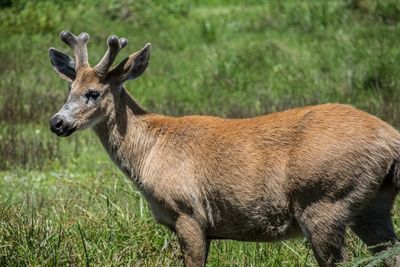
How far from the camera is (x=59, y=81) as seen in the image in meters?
18.4

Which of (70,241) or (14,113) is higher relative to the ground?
(70,241)

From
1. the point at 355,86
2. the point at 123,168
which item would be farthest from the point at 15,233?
the point at 355,86

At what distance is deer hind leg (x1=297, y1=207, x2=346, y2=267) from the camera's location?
7.48 meters

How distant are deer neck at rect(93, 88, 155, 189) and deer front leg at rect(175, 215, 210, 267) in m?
0.75

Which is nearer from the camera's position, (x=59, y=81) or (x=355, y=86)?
(x=355, y=86)

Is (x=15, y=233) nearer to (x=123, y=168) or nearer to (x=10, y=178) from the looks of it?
(x=123, y=168)

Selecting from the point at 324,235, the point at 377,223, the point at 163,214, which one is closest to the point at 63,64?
the point at 163,214

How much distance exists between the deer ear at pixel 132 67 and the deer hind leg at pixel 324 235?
78.1 inches

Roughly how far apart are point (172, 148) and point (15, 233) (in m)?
1.39

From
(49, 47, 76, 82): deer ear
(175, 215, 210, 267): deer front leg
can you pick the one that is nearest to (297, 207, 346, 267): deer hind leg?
(175, 215, 210, 267): deer front leg

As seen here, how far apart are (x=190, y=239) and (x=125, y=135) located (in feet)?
3.88

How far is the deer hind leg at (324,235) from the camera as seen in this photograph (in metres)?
7.48

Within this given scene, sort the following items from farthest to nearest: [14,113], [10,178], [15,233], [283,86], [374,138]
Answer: [283,86], [14,113], [10,178], [15,233], [374,138]

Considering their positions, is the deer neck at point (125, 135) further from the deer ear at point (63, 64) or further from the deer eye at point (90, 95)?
the deer ear at point (63, 64)
